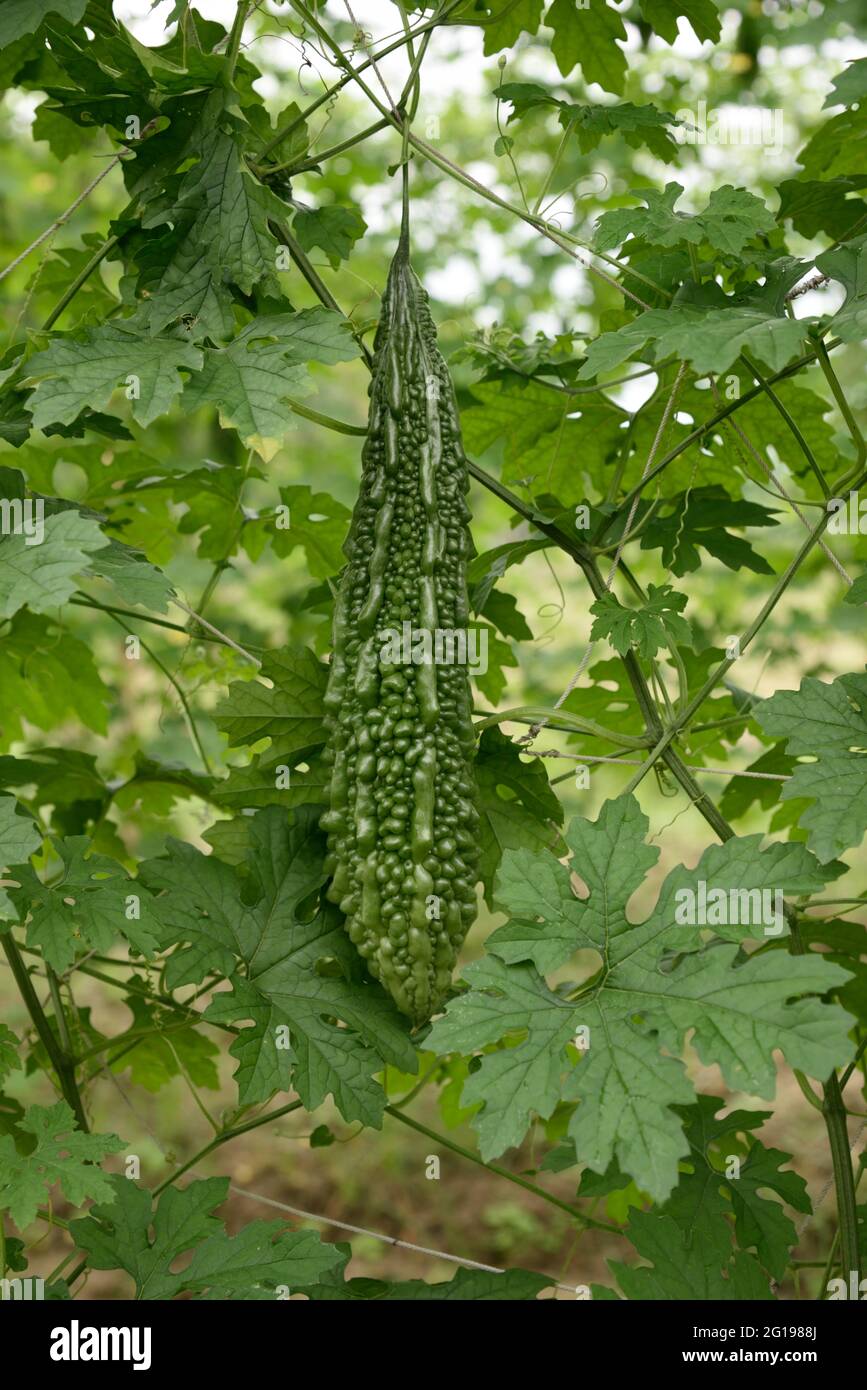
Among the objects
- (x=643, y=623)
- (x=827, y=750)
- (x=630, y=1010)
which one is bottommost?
(x=630, y=1010)

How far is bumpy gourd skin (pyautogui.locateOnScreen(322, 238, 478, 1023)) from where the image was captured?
64.2 inches

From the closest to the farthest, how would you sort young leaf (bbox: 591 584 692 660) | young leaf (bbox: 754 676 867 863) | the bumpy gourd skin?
1. young leaf (bbox: 754 676 867 863)
2. the bumpy gourd skin
3. young leaf (bbox: 591 584 692 660)

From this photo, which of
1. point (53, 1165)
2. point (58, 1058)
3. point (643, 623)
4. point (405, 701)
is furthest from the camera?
point (58, 1058)

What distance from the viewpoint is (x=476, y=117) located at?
7.12 m

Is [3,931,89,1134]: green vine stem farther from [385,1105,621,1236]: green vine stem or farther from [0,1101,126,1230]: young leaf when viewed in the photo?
[385,1105,621,1236]: green vine stem

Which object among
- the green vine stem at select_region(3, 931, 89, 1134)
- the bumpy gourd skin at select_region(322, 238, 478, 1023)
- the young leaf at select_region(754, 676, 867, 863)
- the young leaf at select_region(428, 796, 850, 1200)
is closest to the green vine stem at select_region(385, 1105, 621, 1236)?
the bumpy gourd skin at select_region(322, 238, 478, 1023)

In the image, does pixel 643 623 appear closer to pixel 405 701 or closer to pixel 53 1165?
pixel 405 701

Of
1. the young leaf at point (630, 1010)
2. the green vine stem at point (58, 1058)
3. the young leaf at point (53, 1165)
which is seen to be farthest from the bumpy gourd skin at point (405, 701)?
the green vine stem at point (58, 1058)

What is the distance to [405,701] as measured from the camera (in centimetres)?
164

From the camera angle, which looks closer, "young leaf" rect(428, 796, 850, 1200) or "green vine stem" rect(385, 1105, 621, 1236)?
"young leaf" rect(428, 796, 850, 1200)

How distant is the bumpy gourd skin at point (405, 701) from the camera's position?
163cm

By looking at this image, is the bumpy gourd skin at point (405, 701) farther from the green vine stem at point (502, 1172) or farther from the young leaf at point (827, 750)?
the young leaf at point (827, 750)

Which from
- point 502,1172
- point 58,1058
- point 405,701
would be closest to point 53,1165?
point 58,1058

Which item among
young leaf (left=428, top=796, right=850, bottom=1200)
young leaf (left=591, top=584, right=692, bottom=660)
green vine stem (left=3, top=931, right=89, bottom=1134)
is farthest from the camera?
green vine stem (left=3, top=931, right=89, bottom=1134)
